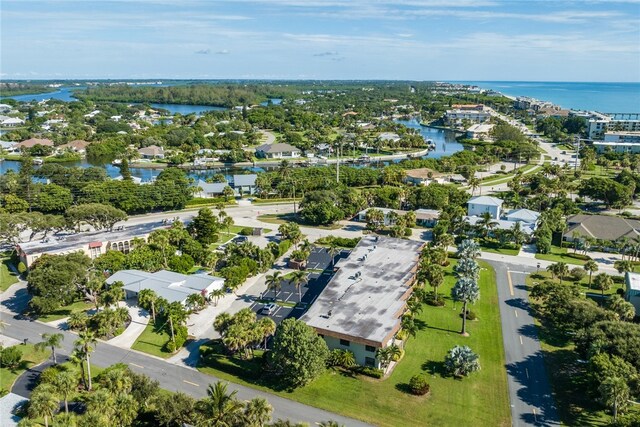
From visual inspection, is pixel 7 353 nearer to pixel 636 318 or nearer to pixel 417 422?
pixel 417 422

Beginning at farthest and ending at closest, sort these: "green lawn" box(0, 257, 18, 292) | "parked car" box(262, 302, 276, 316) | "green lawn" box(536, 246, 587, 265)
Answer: "green lawn" box(536, 246, 587, 265)
"green lawn" box(0, 257, 18, 292)
"parked car" box(262, 302, 276, 316)

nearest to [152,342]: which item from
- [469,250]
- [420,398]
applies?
[420,398]

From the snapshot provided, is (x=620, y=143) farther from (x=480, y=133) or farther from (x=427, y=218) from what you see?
(x=427, y=218)

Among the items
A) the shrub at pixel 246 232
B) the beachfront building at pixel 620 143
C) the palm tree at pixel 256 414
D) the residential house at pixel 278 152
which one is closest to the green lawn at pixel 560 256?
the shrub at pixel 246 232

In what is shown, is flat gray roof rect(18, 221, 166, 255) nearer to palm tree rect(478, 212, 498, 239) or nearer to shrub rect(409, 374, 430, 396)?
shrub rect(409, 374, 430, 396)

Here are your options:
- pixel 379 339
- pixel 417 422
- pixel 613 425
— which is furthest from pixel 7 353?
pixel 613 425

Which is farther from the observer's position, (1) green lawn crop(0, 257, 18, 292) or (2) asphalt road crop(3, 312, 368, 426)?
(1) green lawn crop(0, 257, 18, 292)

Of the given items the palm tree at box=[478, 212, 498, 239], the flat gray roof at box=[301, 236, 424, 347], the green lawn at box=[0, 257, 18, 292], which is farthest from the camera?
the palm tree at box=[478, 212, 498, 239]

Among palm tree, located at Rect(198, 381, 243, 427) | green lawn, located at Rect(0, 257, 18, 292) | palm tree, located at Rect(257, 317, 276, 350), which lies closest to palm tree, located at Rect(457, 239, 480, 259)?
palm tree, located at Rect(257, 317, 276, 350)
